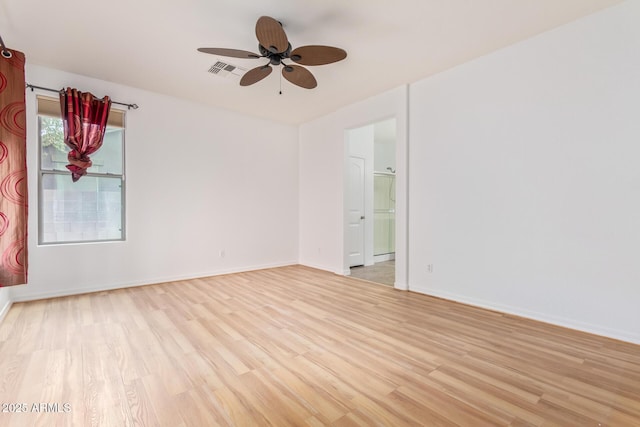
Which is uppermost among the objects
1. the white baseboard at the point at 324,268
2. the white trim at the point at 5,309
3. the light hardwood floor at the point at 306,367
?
the white trim at the point at 5,309

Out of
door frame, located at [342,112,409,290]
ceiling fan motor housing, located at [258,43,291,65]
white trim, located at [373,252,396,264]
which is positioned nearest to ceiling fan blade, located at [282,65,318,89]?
ceiling fan motor housing, located at [258,43,291,65]

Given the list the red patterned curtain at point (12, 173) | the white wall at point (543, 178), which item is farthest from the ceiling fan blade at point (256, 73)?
the white wall at point (543, 178)

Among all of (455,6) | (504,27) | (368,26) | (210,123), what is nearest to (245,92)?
(210,123)

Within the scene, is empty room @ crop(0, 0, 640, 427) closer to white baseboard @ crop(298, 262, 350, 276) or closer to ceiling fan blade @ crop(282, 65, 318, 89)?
ceiling fan blade @ crop(282, 65, 318, 89)

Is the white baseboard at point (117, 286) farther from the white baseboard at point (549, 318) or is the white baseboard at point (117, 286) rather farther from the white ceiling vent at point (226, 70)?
the white baseboard at point (549, 318)

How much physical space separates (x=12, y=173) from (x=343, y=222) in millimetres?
4054

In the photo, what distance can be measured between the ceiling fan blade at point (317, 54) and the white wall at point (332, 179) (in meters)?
1.79

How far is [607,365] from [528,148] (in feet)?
6.54

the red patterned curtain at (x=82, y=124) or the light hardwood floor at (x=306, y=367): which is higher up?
the red patterned curtain at (x=82, y=124)

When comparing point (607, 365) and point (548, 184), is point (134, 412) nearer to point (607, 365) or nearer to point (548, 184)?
point (607, 365)

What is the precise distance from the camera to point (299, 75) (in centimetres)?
303

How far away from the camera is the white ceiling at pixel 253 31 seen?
2.54 meters

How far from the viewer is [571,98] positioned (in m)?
2.77

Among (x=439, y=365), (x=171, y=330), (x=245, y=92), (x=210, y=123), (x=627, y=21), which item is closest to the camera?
(x=439, y=365)
